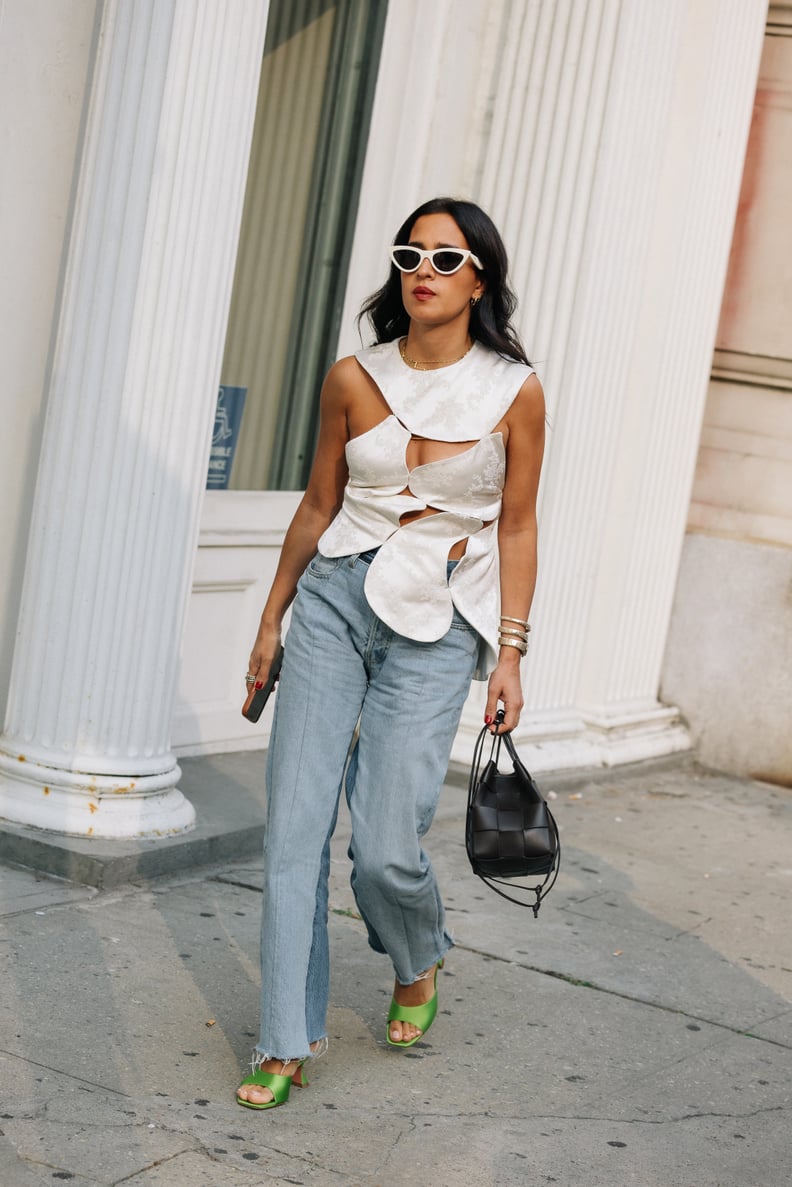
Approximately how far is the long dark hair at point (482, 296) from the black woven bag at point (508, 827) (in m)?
0.85

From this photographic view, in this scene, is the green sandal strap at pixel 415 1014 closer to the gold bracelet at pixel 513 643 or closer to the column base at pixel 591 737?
the gold bracelet at pixel 513 643

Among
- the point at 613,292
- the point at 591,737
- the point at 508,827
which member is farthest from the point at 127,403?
the point at 591,737

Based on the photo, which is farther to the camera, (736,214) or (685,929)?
(736,214)

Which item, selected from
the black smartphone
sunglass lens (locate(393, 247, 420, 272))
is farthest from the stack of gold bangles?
sunglass lens (locate(393, 247, 420, 272))

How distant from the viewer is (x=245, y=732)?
6.52 meters

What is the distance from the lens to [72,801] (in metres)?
4.91

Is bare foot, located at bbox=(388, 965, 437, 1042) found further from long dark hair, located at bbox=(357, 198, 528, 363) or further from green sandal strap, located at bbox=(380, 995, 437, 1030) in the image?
long dark hair, located at bbox=(357, 198, 528, 363)

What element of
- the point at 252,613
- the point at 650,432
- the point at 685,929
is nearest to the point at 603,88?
the point at 650,432

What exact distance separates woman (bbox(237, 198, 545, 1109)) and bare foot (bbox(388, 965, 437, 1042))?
0.29 metres

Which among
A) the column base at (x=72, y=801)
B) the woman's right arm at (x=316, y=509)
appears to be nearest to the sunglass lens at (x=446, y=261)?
the woman's right arm at (x=316, y=509)

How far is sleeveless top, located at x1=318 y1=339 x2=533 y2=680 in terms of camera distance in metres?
3.51

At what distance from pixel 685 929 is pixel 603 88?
347cm

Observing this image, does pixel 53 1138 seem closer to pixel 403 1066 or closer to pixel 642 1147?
pixel 403 1066

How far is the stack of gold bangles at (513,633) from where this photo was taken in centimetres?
364
